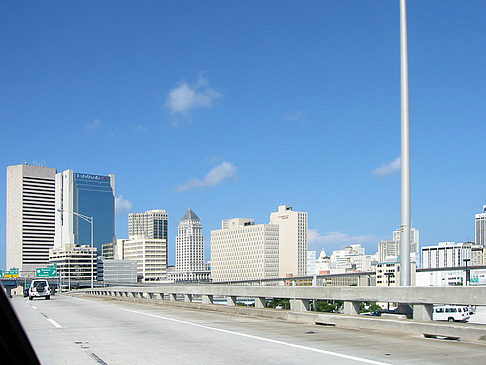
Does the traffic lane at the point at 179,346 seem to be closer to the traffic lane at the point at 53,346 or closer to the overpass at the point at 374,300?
the traffic lane at the point at 53,346

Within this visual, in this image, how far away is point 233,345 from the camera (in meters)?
12.5

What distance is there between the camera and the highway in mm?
10328

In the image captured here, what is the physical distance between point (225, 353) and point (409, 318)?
5.26m

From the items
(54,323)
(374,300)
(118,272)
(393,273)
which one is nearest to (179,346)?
(374,300)

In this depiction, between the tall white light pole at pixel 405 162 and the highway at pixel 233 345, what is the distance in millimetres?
1929

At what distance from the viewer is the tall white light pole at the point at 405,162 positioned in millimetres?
14877

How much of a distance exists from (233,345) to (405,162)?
6729 millimetres

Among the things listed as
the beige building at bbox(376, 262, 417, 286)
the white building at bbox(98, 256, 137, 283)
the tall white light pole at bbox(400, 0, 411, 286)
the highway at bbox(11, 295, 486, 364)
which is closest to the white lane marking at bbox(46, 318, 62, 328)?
the highway at bbox(11, 295, 486, 364)

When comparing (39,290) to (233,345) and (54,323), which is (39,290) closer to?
(54,323)

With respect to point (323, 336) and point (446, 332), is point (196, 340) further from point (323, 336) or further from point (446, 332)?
point (446, 332)

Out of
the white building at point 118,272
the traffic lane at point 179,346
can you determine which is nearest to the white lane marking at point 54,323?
the traffic lane at point 179,346

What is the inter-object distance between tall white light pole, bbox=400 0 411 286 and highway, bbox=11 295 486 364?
1929 mm

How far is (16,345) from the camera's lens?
1604 mm

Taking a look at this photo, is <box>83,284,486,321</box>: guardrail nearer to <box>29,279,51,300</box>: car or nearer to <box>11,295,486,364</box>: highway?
<box>11,295,486,364</box>: highway
